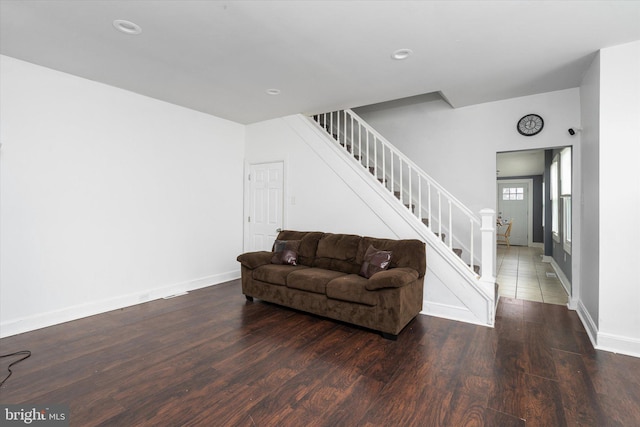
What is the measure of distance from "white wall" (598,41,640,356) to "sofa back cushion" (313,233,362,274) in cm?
233

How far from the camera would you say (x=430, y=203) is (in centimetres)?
442

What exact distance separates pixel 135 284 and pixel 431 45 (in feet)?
14.2

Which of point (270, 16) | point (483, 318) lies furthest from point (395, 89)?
point (483, 318)

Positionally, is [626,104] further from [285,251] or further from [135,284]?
[135,284]

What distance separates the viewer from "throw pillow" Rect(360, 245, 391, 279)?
3268 mm

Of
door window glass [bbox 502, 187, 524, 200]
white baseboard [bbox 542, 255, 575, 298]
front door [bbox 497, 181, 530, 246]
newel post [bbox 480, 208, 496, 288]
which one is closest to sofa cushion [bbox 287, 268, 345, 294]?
newel post [bbox 480, 208, 496, 288]

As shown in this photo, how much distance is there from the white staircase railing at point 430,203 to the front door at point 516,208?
6812 mm

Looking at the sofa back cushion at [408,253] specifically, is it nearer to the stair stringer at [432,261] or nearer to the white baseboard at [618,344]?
the stair stringer at [432,261]

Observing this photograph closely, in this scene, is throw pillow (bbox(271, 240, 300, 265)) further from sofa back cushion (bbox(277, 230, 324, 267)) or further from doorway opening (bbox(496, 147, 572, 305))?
doorway opening (bbox(496, 147, 572, 305))

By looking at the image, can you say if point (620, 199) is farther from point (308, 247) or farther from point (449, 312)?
point (308, 247)

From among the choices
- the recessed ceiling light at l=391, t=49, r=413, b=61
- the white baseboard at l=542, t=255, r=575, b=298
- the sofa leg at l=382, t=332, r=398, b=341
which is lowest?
the sofa leg at l=382, t=332, r=398, b=341

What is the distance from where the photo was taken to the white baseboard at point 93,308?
9.77ft

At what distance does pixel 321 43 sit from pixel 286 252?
2.51 metres

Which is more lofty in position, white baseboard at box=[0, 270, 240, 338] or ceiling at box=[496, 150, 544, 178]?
ceiling at box=[496, 150, 544, 178]
